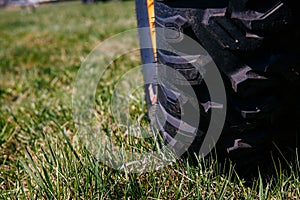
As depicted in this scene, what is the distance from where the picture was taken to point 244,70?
1.01 metres

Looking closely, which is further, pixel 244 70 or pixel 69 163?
pixel 69 163

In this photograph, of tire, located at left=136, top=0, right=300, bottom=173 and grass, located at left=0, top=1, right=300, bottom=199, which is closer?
tire, located at left=136, top=0, right=300, bottom=173

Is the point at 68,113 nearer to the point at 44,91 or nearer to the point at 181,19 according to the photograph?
the point at 44,91

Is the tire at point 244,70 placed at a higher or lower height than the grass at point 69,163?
higher

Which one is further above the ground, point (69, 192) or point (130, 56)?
point (69, 192)

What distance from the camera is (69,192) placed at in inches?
45.1

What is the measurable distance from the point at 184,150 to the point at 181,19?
398 millimetres

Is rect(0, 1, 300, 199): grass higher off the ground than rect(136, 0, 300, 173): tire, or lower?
lower

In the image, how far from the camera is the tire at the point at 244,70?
0.97 m

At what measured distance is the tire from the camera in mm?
970

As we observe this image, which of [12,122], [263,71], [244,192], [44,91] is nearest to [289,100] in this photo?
[263,71]

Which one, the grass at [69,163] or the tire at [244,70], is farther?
the grass at [69,163]

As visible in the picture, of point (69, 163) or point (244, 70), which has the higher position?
point (244, 70)

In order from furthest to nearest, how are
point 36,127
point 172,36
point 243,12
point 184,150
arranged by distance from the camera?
point 36,127, point 184,150, point 172,36, point 243,12
